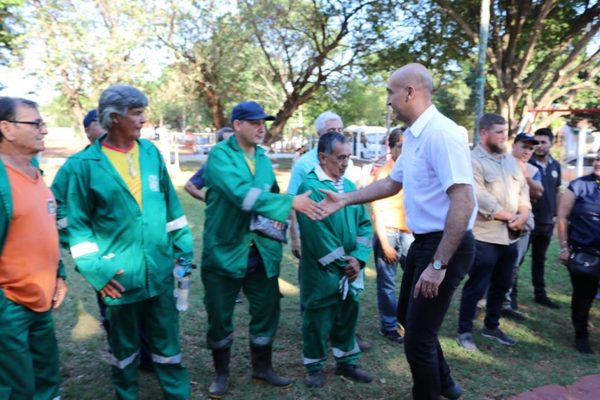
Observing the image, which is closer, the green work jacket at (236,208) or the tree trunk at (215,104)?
the green work jacket at (236,208)

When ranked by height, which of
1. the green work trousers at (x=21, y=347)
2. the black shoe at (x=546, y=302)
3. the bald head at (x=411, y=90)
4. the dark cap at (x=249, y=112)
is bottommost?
the black shoe at (x=546, y=302)

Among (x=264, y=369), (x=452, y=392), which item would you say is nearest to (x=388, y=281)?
(x=452, y=392)

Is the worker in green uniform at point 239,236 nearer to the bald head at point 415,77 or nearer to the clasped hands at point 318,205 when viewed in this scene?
the clasped hands at point 318,205

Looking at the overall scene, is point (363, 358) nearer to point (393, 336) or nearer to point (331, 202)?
point (393, 336)

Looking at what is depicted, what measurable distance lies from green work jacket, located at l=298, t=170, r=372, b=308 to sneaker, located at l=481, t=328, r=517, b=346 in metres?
1.93

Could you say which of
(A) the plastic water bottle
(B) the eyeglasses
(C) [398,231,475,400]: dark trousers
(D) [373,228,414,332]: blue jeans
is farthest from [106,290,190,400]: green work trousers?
(D) [373,228,414,332]: blue jeans

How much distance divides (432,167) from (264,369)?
6.75 ft

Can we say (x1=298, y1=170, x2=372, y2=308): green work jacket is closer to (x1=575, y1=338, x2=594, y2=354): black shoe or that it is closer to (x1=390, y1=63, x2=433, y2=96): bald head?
(x1=390, y1=63, x2=433, y2=96): bald head

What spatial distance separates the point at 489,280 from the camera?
185 inches

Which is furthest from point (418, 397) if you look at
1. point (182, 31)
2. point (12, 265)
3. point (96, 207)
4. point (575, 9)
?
point (182, 31)

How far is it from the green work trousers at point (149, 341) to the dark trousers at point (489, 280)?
2720 mm

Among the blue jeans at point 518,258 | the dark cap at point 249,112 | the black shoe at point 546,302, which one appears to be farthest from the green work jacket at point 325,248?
the black shoe at point 546,302

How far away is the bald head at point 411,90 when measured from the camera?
2.92 m

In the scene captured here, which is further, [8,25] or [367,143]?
[367,143]
